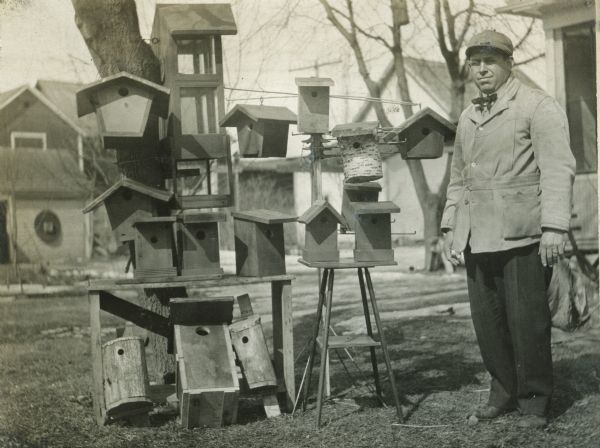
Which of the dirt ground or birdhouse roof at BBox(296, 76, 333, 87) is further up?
birdhouse roof at BBox(296, 76, 333, 87)

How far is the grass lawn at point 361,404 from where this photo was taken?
13.7 ft

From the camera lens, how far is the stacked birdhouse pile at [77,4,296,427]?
4.52m

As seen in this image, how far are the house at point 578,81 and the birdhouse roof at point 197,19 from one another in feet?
17.5

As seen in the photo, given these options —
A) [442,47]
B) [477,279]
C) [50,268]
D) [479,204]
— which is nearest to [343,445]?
[477,279]

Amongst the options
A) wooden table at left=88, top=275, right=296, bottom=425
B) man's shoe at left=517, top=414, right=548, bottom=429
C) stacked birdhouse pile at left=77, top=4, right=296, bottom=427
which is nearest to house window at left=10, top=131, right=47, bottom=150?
stacked birdhouse pile at left=77, top=4, right=296, bottom=427

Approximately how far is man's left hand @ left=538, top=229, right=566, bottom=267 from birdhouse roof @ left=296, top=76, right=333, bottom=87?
1.89 meters

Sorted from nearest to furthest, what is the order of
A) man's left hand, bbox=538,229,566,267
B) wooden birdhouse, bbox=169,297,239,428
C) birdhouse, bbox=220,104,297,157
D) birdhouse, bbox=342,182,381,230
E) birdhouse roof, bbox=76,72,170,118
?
1. man's left hand, bbox=538,229,566,267
2. wooden birdhouse, bbox=169,297,239,428
3. birdhouse roof, bbox=76,72,170,118
4. birdhouse, bbox=342,182,381,230
5. birdhouse, bbox=220,104,297,157

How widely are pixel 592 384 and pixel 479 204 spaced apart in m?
1.92

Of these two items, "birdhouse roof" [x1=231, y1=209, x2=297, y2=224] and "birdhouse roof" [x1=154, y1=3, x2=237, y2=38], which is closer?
"birdhouse roof" [x1=231, y1=209, x2=297, y2=224]

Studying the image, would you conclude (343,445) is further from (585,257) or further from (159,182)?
(585,257)

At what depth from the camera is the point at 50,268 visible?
17.9 meters

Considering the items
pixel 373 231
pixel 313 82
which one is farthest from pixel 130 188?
pixel 373 231

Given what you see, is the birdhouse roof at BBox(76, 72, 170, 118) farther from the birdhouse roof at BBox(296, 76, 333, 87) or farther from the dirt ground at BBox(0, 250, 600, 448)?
the dirt ground at BBox(0, 250, 600, 448)

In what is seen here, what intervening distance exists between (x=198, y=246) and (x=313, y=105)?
132cm
